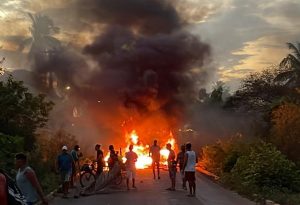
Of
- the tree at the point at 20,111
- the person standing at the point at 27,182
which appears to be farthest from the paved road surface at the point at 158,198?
the tree at the point at 20,111

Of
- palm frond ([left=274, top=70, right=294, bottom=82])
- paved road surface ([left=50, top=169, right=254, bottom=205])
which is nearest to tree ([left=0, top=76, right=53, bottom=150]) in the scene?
paved road surface ([left=50, top=169, right=254, bottom=205])

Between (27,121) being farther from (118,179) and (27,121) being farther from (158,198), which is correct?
(158,198)

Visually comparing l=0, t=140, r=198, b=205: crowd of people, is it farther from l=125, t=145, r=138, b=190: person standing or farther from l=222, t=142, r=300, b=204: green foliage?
l=222, t=142, r=300, b=204: green foliage

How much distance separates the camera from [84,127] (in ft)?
137

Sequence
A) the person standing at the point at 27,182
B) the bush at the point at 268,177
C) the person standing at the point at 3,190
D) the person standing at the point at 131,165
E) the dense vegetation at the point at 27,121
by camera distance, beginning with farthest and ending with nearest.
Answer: the dense vegetation at the point at 27,121, the person standing at the point at 131,165, the bush at the point at 268,177, the person standing at the point at 27,182, the person standing at the point at 3,190

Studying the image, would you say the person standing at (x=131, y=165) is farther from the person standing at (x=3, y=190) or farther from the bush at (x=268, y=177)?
the person standing at (x=3, y=190)

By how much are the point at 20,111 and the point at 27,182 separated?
16.4m

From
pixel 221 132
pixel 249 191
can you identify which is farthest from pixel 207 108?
pixel 249 191

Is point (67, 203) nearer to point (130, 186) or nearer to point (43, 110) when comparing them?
point (130, 186)

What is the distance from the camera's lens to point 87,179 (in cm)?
1834

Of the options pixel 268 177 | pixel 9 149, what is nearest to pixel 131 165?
pixel 9 149

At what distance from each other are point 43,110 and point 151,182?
24.7 ft

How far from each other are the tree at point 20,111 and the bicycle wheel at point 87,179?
5.26 metres

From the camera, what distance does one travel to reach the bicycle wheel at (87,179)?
1760 cm
